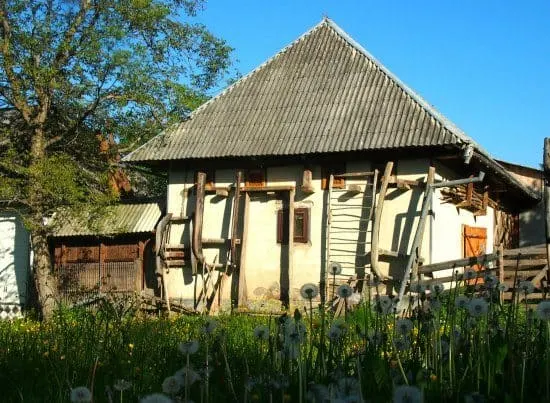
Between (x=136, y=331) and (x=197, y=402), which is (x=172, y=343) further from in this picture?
(x=197, y=402)

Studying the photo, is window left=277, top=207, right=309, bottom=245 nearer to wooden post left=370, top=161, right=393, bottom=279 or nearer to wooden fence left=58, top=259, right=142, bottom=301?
wooden post left=370, top=161, right=393, bottom=279

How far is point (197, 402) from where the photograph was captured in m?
3.37

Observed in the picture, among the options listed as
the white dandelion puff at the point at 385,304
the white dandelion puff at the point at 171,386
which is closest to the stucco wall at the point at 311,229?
the white dandelion puff at the point at 385,304

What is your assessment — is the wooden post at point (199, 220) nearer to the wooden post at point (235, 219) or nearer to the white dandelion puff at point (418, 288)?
the wooden post at point (235, 219)

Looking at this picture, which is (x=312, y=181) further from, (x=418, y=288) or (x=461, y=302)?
(x=461, y=302)

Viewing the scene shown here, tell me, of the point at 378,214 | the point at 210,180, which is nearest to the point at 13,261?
the point at 210,180

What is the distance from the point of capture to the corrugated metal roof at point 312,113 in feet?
51.9

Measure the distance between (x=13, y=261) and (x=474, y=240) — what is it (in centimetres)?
1209

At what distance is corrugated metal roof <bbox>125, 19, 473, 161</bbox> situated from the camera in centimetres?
1582

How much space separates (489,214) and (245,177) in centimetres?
708

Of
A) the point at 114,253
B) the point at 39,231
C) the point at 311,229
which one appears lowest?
the point at 114,253

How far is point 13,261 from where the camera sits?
1994 cm

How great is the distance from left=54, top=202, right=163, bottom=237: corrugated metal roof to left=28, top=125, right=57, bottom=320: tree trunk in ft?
2.01

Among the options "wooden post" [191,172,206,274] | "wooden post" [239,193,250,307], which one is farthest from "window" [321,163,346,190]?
"wooden post" [191,172,206,274]
